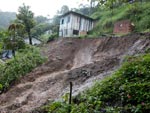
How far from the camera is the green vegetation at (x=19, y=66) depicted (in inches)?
704

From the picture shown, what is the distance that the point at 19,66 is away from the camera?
62.7 ft

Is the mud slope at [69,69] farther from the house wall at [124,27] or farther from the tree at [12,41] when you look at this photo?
the house wall at [124,27]

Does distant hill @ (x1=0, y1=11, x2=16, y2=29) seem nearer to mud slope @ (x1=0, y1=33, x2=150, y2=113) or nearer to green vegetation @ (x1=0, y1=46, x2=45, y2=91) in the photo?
mud slope @ (x1=0, y1=33, x2=150, y2=113)

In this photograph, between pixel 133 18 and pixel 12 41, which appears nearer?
pixel 12 41

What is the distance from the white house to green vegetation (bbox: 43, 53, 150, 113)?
2481 cm

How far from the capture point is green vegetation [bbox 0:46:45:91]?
704 inches

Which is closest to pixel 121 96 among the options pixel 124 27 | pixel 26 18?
pixel 124 27

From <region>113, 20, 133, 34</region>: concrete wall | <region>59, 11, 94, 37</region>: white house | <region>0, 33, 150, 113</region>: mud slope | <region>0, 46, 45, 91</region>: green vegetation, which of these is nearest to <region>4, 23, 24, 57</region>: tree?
<region>0, 46, 45, 91</region>: green vegetation

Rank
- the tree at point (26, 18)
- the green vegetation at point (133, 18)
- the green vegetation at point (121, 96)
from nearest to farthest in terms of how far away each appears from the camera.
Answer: the green vegetation at point (121, 96), the green vegetation at point (133, 18), the tree at point (26, 18)

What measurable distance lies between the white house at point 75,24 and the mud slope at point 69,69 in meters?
8.14

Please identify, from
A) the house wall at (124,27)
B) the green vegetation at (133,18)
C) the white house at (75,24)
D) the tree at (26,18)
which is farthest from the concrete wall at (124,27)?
the tree at (26,18)

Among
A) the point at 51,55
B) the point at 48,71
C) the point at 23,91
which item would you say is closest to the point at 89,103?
the point at 23,91

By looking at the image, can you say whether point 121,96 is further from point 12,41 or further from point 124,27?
point 124,27

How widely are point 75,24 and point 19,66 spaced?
1651 cm
